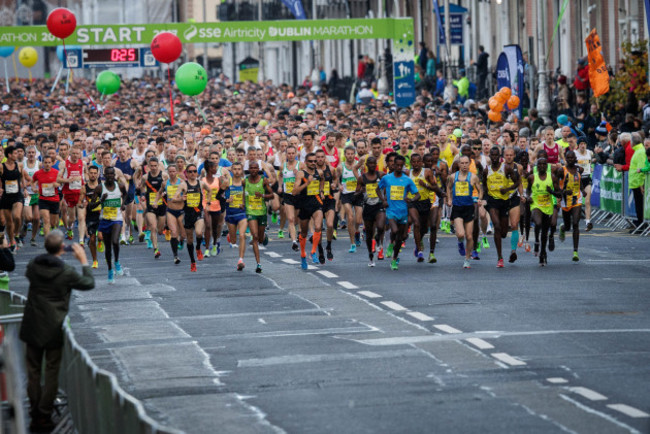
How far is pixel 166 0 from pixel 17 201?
3843 inches

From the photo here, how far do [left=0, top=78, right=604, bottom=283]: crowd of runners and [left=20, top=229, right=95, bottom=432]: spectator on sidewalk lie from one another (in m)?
9.56

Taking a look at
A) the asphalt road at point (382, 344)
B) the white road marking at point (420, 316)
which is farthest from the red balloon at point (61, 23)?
the white road marking at point (420, 316)

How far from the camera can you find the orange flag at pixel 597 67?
108 ft

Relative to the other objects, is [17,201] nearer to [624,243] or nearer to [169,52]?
[624,243]

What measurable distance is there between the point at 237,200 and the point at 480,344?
29.8 ft

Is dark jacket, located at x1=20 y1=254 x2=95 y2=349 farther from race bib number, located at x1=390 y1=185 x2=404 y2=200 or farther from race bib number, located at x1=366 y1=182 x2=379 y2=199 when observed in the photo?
race bib number, located at x1=366 y1=182 x2=379 y2=199

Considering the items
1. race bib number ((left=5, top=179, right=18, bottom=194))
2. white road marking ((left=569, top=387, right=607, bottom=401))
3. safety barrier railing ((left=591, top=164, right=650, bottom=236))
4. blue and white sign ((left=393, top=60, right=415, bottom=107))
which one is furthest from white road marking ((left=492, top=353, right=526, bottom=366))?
blue and white sign ((left=393, top=60, right=415, bottom=107))

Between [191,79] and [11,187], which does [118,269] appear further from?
[191,79]

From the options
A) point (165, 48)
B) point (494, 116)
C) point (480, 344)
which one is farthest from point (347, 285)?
point (165, 48)

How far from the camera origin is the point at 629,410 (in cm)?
1148

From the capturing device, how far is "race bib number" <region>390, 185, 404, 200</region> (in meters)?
22.7

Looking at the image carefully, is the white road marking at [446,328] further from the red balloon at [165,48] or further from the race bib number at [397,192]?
the red balloon at [165,48]

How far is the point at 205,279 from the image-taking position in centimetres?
2198

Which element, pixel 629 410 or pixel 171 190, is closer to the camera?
pixel 629 410
